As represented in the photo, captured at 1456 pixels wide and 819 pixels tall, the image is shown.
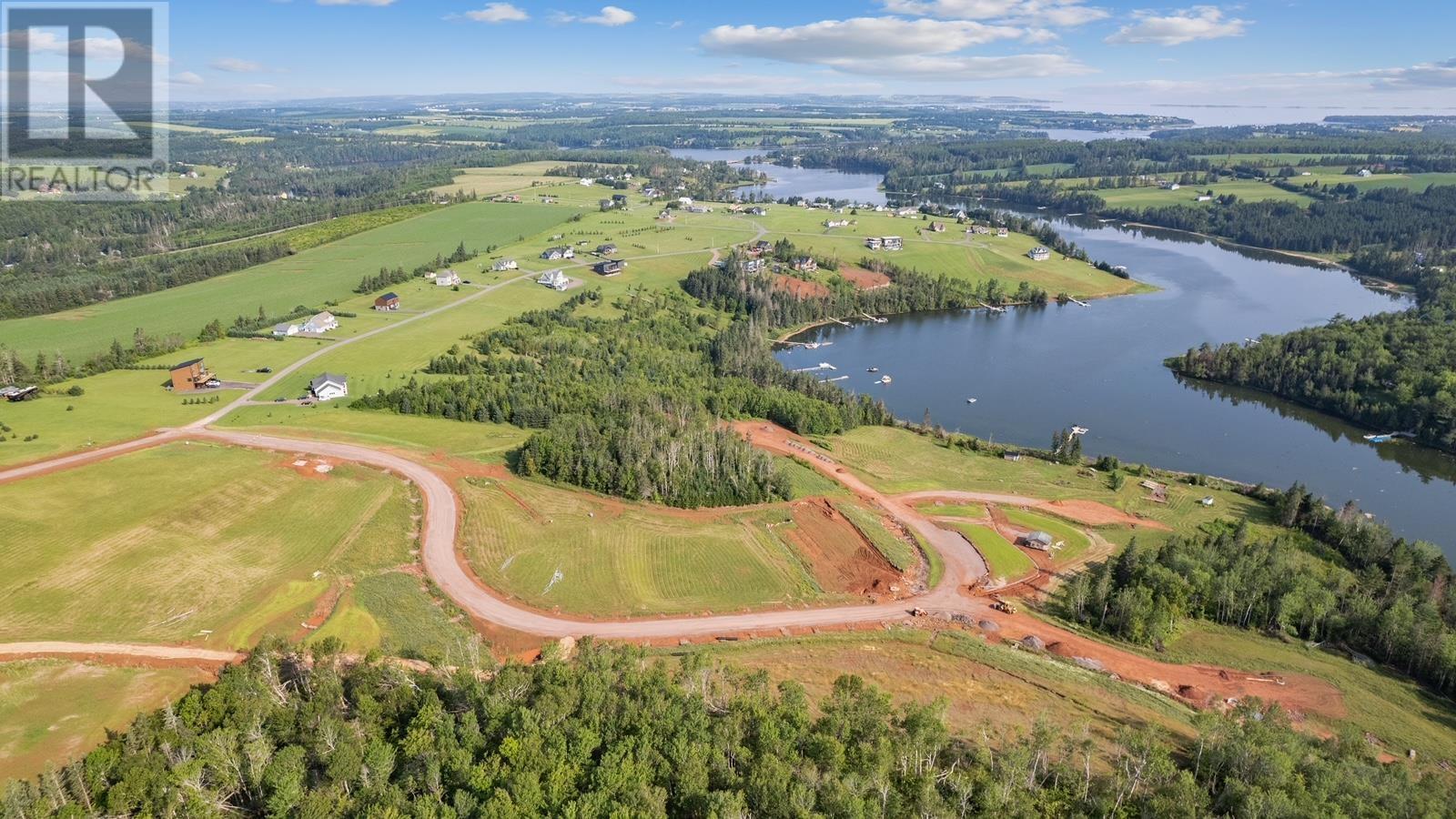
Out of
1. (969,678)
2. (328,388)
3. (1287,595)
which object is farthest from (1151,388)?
(328,388)

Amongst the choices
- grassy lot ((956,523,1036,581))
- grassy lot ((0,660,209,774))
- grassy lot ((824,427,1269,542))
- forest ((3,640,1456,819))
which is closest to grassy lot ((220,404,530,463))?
grassy lot ((0,660,209,774))

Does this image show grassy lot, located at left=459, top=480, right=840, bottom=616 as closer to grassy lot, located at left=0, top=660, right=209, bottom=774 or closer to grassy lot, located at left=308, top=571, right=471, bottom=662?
grassy lot, located at left=308, top=571, right=471, bottom=662

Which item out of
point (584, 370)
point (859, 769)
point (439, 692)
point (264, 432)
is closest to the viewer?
point (859, 769)

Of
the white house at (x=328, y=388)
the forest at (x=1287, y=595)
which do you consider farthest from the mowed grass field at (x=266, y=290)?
the forest at (x=1287, y=595)

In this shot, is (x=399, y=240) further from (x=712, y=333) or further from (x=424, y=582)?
(x=424, y=582)

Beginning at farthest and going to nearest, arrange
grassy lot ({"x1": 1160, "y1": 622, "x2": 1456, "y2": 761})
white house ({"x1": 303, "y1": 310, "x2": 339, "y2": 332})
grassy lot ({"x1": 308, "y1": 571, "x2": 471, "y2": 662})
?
white house ({"x1": 303, "y1": 310, "x2": 339, "y2": 332})
grassy lot ({"x1": 308, "y1": 571, "x2": 471, "y2": 662})
grassy lot ({"x1": 1160, "y1": 622, "x2": 1456, "y2": 761})

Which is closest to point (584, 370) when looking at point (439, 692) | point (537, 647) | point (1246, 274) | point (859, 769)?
point (537, 647)
